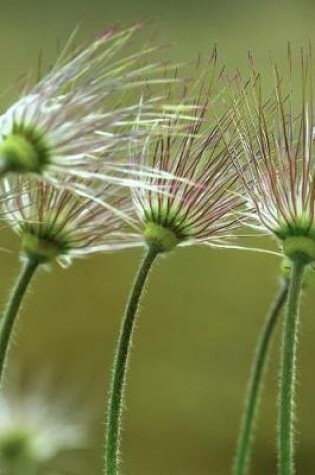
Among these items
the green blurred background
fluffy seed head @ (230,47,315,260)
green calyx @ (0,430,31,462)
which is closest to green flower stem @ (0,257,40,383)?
fluffy seed head @ (230,47,315,260)

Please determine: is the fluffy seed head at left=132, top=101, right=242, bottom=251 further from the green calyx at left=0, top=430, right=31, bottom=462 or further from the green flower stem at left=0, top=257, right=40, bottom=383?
the green calyx at left=0, top=430, right=31, bottom=462

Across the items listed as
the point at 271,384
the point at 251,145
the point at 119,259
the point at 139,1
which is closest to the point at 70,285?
the point at 119,259

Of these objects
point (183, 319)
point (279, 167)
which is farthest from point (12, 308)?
point (183, 319)

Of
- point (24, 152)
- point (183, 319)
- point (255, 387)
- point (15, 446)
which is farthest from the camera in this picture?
point (183, 319)

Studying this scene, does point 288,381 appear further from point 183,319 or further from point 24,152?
point 183,319

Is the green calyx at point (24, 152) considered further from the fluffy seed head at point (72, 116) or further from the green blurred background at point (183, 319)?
the green blurred background at point (183, 319)

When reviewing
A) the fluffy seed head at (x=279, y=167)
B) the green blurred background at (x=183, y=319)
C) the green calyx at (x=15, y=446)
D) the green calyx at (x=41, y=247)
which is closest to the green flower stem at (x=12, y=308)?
the green calyx at (x=41, y=247)

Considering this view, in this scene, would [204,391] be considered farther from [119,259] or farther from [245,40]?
[245,40]
